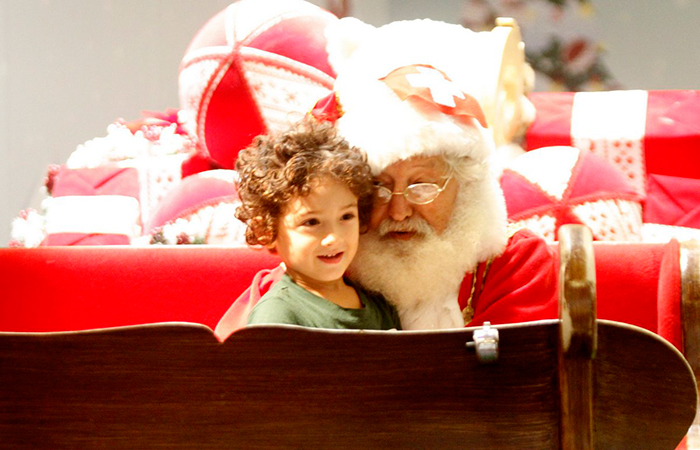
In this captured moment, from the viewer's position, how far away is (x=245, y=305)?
1.76 meters

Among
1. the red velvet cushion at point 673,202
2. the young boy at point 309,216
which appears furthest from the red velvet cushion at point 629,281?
the red velvet cushion at point 673,202

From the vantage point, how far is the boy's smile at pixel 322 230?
5.22 ft

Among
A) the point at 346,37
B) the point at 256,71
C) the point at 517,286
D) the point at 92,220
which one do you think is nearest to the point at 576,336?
the point at 517,286

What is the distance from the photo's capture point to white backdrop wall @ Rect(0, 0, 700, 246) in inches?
116

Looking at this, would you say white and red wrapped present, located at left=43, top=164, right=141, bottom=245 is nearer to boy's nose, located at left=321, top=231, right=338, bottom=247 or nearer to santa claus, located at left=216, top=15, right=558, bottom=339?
santa claus, located at left=216, top=15, right=558, bottom=339

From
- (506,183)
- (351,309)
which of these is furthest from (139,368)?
(506,183)

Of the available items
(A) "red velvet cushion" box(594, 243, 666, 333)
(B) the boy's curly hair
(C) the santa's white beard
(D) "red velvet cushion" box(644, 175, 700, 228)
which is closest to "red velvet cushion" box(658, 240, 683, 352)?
(A) "red velvet cushion" box(594, 243, 666, 333)

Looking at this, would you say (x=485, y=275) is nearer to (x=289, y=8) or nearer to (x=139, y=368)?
(x=139, y=368)

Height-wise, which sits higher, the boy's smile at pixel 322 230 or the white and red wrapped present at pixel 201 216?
the boy's smile at pixel 322 230

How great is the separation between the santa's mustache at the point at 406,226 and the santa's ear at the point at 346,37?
0.41 meters

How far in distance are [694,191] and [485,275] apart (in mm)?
1119

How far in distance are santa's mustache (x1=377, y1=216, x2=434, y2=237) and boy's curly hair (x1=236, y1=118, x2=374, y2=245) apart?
0.04 m

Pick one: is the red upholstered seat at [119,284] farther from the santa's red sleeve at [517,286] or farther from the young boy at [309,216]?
the santa's red sleeve at [517,286]

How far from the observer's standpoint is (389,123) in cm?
170
